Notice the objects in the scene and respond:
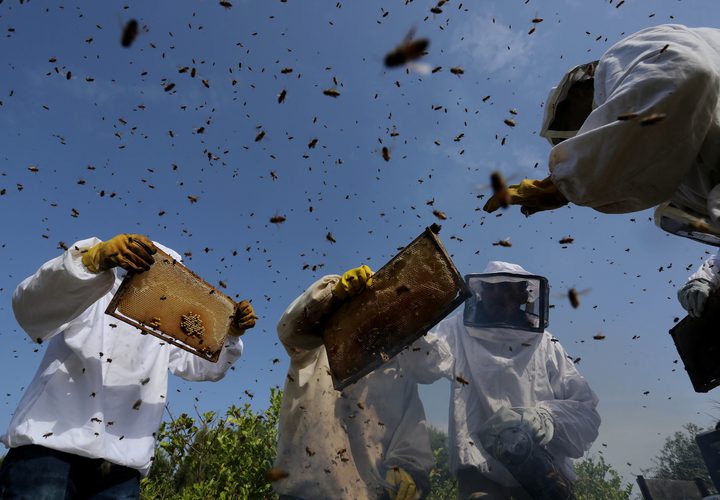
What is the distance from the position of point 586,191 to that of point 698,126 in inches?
25.7

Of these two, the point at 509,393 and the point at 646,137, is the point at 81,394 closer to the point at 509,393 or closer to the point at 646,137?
→ the point at 646,137

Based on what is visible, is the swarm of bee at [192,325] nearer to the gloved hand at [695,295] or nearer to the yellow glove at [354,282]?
the yellow glove at [354,282]

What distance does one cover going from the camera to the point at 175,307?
3.37 metres

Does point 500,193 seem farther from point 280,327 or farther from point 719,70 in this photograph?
point 280,327

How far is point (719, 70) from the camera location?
2.44m

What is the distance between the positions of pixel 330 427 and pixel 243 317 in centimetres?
137

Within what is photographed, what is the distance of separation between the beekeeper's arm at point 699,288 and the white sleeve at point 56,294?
4585 millimetres

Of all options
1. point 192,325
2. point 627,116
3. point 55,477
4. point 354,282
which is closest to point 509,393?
point 354,282

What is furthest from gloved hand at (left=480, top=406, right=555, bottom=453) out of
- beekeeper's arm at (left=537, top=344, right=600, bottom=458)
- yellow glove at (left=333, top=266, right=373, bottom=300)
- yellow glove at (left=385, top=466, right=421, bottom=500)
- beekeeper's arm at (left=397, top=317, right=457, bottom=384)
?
yellow glove at (left=333, top=266, right=373, bottom=300)

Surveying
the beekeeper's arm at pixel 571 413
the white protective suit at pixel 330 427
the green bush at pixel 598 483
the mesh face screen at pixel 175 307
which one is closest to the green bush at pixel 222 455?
the white protective suit at pixel 330 427

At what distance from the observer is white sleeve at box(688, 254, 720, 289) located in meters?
3.81

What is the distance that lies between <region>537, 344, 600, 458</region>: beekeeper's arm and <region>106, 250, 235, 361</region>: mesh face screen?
4.87 metres

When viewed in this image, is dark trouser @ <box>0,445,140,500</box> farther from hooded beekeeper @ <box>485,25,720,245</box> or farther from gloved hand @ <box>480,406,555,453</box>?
gloved hand @ <box>480,406,555,453</box>

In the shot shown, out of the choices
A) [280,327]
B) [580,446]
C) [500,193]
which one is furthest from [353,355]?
[580,446]
